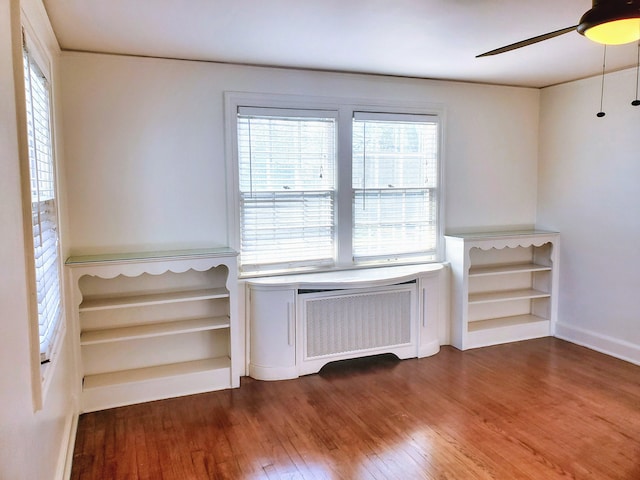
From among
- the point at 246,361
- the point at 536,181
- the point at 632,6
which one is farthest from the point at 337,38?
the point at 536,181

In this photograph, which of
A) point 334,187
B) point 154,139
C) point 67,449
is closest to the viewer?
point 67,449

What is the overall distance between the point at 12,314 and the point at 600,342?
4.46 meters

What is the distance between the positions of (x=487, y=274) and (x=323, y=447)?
2355 millimetres

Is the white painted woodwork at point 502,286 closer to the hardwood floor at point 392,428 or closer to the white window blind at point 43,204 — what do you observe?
the hardwood floor at point 392,428

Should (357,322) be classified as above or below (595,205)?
below

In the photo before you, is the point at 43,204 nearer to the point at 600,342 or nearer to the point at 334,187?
the point at 334,187

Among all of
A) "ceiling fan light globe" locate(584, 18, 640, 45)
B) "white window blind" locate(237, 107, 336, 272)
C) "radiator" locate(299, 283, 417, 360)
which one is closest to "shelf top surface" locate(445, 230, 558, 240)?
"radiator" locate(299, 283, 417, 360)

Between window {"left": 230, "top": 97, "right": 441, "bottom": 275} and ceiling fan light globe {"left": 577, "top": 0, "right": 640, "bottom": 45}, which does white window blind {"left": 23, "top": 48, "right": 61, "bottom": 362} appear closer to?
window {"left": 230, "top": 97, "right": 441, "bottom": 275}

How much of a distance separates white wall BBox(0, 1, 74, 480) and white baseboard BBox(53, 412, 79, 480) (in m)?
0.59

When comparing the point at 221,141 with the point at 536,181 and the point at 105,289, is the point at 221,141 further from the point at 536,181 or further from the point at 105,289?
the point at 536,181

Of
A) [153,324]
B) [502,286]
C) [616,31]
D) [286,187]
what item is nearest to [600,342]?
[502,286]

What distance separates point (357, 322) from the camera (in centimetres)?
391

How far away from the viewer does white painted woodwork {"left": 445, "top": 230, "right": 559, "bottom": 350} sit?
431 centimetres

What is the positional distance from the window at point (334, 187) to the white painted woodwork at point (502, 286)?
35cm
